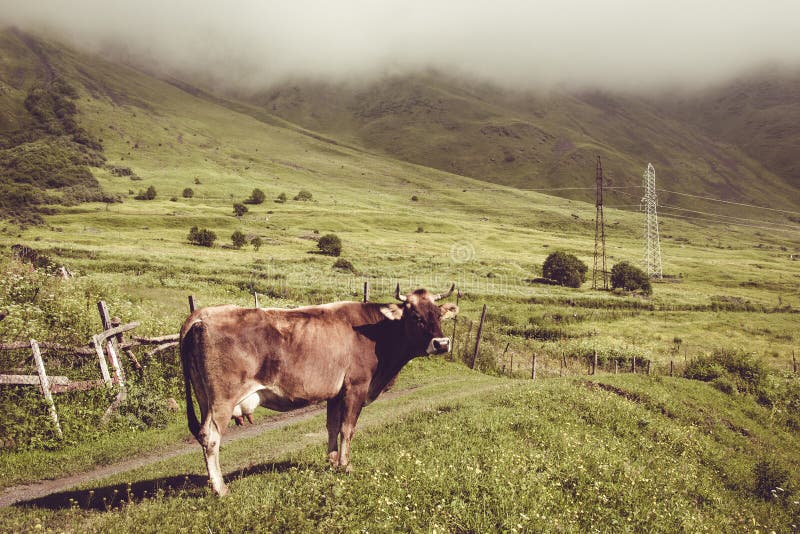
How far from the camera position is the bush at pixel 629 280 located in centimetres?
6681

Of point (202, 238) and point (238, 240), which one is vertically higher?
point (202, 238)

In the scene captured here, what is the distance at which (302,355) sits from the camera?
308 inches

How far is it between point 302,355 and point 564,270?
219 ft

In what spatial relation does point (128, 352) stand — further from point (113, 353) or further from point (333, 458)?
point (333, 458)

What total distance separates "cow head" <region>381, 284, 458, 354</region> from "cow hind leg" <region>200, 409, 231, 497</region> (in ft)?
11.1

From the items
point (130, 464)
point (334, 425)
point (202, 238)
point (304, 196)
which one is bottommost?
point (130, 464)

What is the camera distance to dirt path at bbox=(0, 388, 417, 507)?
375 inches

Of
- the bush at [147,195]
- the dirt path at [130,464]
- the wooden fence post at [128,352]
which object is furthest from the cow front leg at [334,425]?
the bush at [147,195]

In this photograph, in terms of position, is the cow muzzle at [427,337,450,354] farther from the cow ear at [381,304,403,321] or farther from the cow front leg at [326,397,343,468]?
the cow front leg at [326,397,343,468]

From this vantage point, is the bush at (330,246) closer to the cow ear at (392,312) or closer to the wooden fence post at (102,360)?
the wooden fence post at (102,360)

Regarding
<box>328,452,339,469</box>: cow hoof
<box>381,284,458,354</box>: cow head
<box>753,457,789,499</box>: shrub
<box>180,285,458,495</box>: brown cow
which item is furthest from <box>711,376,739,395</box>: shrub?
<box>328,452,339,469</box>: cow hoof

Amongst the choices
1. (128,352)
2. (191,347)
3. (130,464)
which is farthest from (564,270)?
(191,347)

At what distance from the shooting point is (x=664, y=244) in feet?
412

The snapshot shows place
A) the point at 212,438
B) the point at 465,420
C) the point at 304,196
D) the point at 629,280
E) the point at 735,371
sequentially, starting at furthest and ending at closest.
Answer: the point at 304,196
the point at 629,280
the point at 735,371
the point at 465,420
the point at 212,438
